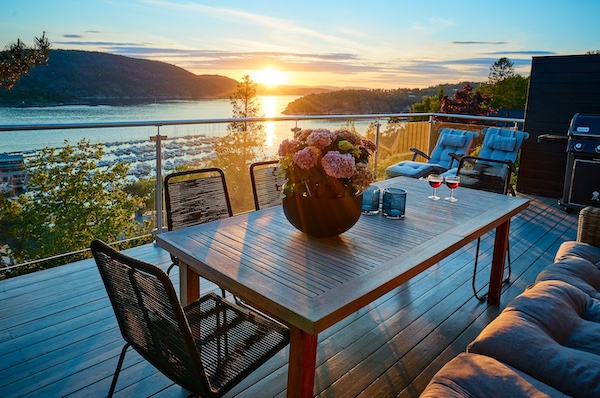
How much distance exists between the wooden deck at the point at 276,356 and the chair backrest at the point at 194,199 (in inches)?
28.1

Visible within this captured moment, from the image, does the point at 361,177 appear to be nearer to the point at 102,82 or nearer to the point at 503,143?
the point at 503,143

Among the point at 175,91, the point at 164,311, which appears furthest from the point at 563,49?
the point at 175,91

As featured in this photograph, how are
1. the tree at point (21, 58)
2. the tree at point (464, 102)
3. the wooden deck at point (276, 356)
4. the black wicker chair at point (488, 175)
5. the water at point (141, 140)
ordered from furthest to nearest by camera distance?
the tree at point (464, 102) < the tree at point (21, 58) < the black wicker chair at point (488, 175) < the water at point (141, 140) < the wooden deck at point (276, 356)

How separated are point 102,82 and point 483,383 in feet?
53.8

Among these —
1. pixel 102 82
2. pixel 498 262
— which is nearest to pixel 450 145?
pixel 498 262

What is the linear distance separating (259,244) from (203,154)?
2500mm

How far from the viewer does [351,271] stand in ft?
5.90

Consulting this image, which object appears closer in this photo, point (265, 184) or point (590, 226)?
point (590, 226)

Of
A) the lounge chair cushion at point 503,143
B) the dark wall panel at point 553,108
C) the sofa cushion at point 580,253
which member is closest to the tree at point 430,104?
the dark wall panel at point 553,108

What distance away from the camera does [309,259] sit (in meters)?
1.91

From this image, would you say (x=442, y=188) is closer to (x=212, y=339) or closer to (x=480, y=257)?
(x=480, y=257)

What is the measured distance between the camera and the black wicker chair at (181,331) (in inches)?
56.8

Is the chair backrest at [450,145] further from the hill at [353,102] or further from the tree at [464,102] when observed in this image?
the tree at [464,102]

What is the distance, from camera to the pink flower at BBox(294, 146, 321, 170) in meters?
1.99
